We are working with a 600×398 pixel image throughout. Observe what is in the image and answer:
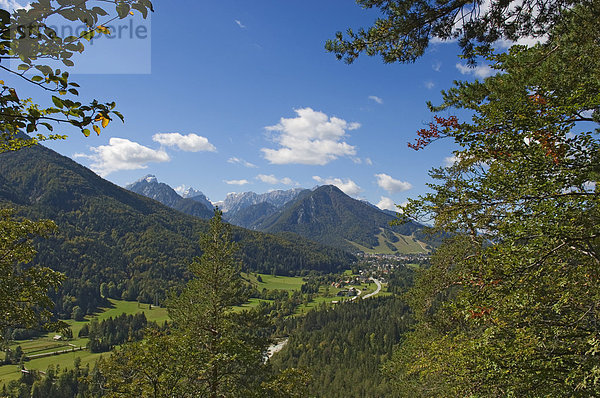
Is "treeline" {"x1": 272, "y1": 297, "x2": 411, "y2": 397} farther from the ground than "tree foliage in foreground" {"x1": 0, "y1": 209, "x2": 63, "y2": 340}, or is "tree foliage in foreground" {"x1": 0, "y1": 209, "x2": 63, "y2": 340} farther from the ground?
"tree foliage in foreground" {"x1": 0, "y1": 209, "x2": 63, "y2": 340}

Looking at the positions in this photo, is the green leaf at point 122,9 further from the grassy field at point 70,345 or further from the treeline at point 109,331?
the treeline at point 109,331

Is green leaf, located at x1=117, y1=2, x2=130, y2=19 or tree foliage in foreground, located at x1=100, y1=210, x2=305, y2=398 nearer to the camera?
green leaf, located at x1=117, y1=2, x2=130, y2=19

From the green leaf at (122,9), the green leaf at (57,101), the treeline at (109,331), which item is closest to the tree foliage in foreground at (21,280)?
the green leaf at (57,101)

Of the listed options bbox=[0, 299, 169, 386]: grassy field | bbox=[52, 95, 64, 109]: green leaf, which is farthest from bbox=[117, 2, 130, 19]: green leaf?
bbox=[0, 299, 169, 386]: grassy field

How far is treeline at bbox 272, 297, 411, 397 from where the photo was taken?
256 ft

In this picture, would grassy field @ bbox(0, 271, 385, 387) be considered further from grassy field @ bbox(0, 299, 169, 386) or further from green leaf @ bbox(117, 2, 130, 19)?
green leaf @ bbox(117, 2, 130, 19)

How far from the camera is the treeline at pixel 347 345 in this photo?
7800cm

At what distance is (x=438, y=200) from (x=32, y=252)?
1212 centimetres

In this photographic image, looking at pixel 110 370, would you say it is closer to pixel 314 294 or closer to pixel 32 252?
pixel 32 252

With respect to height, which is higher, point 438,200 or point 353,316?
point 438,200

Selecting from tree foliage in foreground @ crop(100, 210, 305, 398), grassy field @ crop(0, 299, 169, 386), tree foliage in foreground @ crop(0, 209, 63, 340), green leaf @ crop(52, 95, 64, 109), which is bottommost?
grassy field @ crop(0, 299, 169, 386)

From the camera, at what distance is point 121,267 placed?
198375 mm

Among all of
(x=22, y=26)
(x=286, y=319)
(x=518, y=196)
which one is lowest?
(x=286, y=319)

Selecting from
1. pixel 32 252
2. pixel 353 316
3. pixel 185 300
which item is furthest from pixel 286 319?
pixel 32 252
